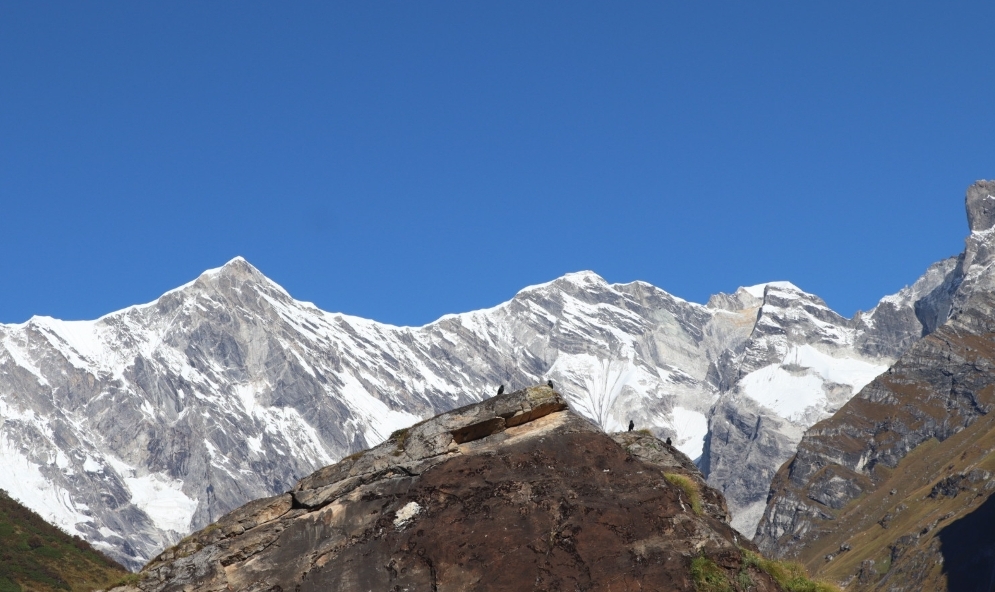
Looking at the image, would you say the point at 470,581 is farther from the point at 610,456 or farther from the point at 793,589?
the point at 793,589

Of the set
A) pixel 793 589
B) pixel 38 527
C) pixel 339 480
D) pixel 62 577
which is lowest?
pixel 793 589

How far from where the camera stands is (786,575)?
25609 millimetres

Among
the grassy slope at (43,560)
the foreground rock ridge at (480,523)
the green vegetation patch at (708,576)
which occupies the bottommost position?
the green vegetation patch at (708,576)

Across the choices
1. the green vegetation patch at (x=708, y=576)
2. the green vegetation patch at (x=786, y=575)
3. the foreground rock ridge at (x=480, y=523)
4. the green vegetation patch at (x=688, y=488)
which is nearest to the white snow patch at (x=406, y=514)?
the foreground rock ridge at (x=480, y=523)

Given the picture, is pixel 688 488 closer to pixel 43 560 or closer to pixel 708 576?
pixel 708 576

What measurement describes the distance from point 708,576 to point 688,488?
2761mm

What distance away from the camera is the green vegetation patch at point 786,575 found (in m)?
25.1

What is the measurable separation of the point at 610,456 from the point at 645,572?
309cm

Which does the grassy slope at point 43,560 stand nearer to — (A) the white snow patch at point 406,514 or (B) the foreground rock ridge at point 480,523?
(B) the foreground rock ridge at point 480,523

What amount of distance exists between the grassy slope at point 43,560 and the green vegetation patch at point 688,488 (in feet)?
98.4

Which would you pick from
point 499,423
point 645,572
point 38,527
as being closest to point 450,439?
point 499,423

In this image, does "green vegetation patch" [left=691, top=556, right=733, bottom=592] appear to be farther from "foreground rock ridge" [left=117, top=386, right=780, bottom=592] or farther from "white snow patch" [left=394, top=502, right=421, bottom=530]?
"white snow patch" [left=394, top=502, right=421, bottom=530]

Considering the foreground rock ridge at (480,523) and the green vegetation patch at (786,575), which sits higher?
the foreground rock ridge at (480,523)

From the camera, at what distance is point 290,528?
26188 mm
